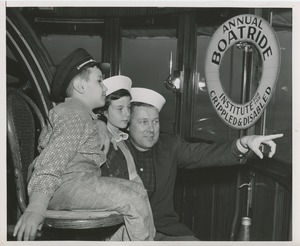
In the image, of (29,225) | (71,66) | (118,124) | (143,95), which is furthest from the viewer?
(143,95)

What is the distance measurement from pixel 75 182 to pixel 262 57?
65 cm

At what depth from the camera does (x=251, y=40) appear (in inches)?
43.6

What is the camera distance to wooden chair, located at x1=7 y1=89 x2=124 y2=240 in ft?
2.47

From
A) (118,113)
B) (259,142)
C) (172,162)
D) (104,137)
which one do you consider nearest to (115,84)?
(118,113)

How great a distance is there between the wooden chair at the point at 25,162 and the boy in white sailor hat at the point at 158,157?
279mm

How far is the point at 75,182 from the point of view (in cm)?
77

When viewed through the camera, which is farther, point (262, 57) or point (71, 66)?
point (262, 57)

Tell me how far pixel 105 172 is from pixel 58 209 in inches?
7.2

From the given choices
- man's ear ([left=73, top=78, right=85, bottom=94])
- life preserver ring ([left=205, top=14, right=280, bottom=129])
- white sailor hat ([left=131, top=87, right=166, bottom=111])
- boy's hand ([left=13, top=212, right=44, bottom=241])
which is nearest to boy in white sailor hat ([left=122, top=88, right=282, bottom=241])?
white sailor hat ([left=131, top=87, right=166, bottom=111])

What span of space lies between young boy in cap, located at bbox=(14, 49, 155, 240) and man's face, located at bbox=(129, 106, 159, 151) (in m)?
0.28

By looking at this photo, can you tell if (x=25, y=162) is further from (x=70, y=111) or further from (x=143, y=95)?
(x=143, y=95)

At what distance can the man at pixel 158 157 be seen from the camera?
1092 mm

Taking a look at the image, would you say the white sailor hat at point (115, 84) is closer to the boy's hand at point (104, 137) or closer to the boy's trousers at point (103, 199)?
the boy's hand at point (104, 137)

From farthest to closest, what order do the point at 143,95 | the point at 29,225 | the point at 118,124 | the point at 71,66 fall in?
the point at 143,95, the point at 118,124, the point at 71,66, the point at 29,225
